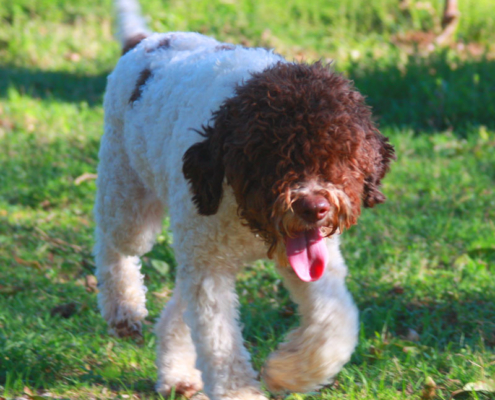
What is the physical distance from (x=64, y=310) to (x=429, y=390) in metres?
2.36

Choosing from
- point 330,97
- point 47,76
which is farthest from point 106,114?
point 47,76

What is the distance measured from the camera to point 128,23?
481 cm

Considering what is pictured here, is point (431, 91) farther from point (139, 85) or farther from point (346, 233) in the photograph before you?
point (139, 85)

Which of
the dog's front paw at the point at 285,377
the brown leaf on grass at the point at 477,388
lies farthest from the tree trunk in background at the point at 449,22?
the dog's front paw at the point at 285,377

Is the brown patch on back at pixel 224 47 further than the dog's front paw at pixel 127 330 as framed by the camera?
No

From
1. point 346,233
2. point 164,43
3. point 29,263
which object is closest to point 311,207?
point 164,43

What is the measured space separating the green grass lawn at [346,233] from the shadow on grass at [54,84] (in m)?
0.04

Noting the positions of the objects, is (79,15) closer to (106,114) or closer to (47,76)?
(47,76)

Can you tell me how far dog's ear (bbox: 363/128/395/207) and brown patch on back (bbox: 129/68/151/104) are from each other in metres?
1.39

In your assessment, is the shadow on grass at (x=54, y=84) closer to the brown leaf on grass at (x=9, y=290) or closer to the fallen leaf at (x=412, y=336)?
the brown leaf on grass at (x=9, y=290)

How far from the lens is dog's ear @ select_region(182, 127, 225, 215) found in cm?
288

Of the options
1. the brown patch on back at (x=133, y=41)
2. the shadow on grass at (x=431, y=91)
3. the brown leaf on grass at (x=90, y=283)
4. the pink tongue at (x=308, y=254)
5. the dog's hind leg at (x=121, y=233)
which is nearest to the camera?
the pink tongue at (x=308, y=254)

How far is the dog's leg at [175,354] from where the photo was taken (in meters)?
3.64

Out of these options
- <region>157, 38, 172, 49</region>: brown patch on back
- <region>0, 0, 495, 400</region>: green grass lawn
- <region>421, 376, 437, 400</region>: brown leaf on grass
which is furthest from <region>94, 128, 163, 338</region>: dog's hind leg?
<region>421, 376, 437, 400</region>: brown leaf on grass
